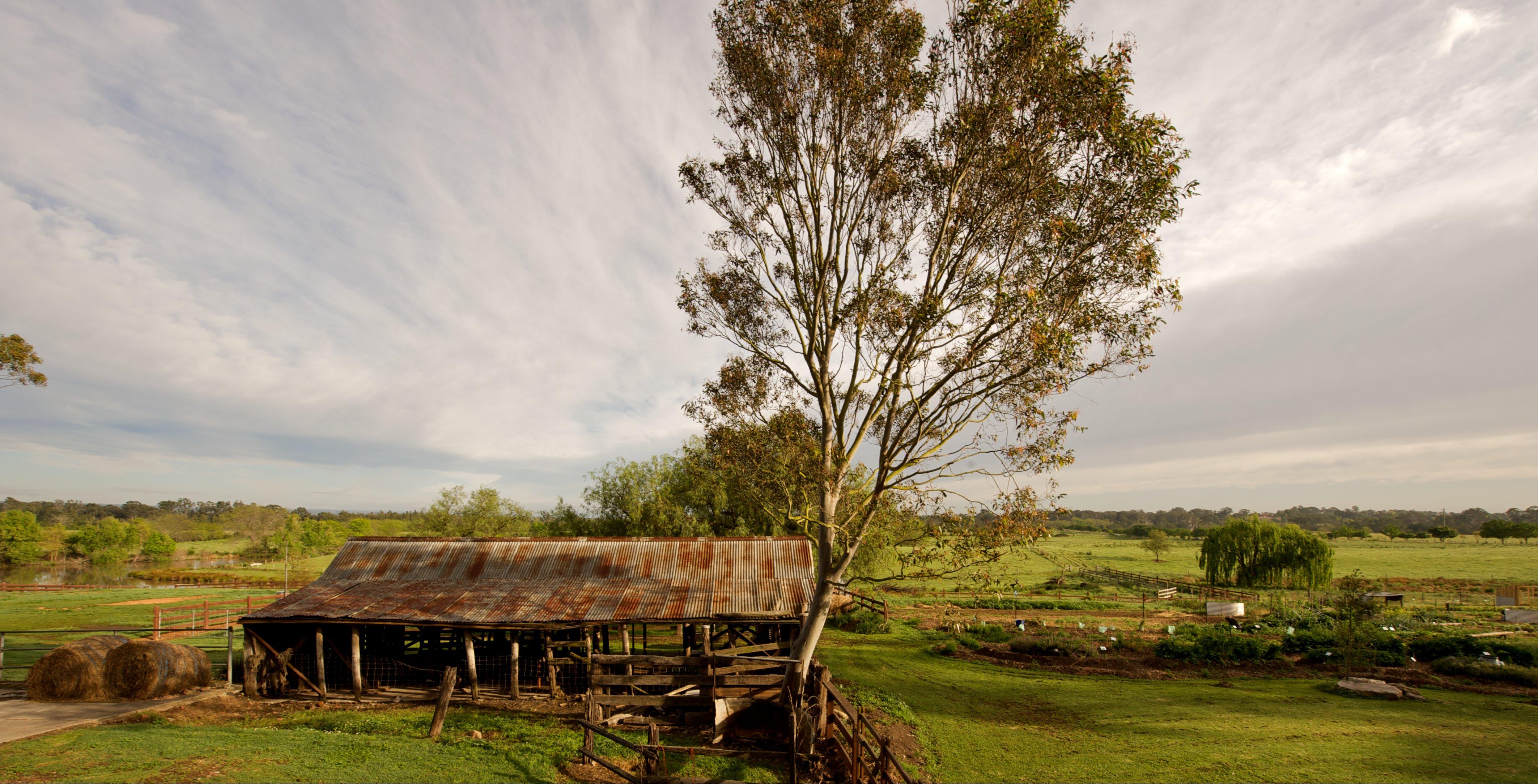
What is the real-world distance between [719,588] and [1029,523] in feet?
32.4

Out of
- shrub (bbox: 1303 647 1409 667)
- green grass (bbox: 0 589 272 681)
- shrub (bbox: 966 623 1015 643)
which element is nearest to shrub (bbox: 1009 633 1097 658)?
shrub (bbox: 966 623 1015 643)

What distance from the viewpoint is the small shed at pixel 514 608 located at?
18.0 m

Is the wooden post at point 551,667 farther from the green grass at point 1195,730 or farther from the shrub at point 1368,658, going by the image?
the shrub at point 1368,658

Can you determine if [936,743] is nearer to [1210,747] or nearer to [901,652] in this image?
[1210,747]

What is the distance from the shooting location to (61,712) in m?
15.5

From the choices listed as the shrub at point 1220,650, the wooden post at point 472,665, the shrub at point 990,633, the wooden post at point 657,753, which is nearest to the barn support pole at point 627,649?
the wooden post at point 657,753

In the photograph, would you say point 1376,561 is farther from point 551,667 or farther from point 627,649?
point 551,667

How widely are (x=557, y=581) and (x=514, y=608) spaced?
206 centimetres

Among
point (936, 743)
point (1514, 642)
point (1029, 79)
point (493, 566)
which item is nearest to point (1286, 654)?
point (1514, 642)

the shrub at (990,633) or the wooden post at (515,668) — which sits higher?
the wooden post at (515,668)

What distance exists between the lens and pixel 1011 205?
14.3 m

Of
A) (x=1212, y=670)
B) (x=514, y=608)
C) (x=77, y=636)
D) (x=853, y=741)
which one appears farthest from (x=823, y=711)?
(x=77, y=636)

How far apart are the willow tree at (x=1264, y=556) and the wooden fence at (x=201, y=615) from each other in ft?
218

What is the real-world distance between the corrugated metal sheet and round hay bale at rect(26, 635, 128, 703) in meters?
3.84
